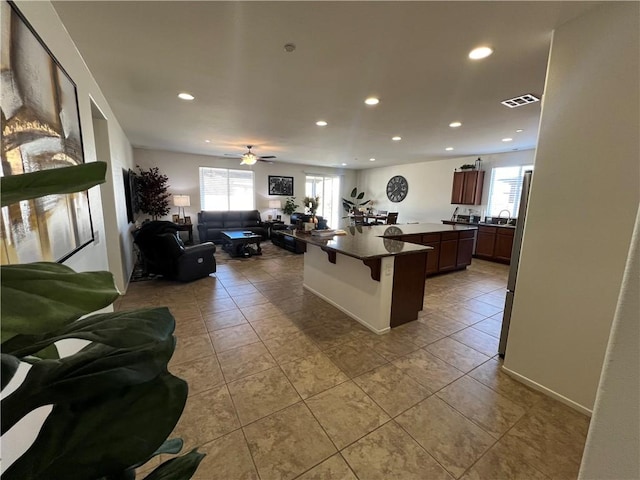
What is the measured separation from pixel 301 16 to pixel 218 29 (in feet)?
2.06

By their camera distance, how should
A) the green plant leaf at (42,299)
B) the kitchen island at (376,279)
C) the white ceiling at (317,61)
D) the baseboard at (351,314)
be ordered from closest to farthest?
the green plant leaf at (42,299) → the white ceiling at (317,61) → the kitchen island at (376,279) → the baseboard at (351,314)

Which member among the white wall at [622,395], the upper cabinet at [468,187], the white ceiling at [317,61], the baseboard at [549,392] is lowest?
the baseboard at [549,392]

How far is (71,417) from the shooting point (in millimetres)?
389

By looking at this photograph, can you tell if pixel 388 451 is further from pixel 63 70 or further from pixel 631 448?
pixel 63 70

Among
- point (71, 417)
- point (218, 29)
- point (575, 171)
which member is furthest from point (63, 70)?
A: point (575, 171)

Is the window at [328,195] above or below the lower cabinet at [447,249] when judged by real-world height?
above

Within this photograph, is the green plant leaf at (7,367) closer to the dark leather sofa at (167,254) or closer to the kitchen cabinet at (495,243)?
the dark leather sofa at (167,254)

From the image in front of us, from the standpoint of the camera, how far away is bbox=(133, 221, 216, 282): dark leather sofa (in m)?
4.24

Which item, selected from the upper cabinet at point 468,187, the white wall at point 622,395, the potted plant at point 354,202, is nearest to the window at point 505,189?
the upper cabinet at point 468,187

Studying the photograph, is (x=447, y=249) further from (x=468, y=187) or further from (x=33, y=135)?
(x=33, y=135)

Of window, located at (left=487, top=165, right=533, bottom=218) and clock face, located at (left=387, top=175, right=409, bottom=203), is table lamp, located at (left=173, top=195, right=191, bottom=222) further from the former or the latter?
window, located at (left=487, top=165, right=533, bottom=218)

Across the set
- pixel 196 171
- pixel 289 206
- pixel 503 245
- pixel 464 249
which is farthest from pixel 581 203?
pixel 196 171

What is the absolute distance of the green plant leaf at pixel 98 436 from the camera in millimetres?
376

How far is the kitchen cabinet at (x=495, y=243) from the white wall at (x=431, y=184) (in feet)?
3.10
